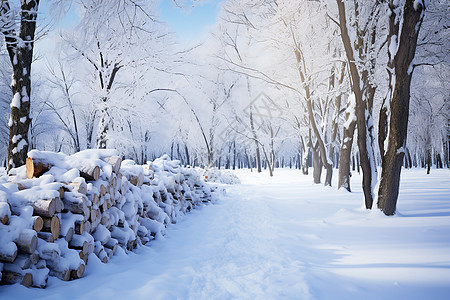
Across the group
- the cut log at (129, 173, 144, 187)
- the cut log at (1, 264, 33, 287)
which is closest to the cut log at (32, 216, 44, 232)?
the cut log at (1, 264, 33, 287)

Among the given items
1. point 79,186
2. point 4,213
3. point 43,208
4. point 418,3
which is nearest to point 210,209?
point 79,186

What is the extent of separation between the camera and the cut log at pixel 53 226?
2.58 meters

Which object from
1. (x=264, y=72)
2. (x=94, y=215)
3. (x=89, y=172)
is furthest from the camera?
(x=264, y=72)

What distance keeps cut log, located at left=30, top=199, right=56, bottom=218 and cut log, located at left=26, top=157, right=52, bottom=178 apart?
0.67 m

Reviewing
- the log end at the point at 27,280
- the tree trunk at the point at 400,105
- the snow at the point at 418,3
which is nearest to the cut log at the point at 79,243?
the log end at the point at 27,280

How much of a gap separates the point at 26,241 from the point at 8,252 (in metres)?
0.15

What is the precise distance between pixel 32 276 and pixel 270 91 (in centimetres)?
1928

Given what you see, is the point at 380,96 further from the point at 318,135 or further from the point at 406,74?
the point at 406,74

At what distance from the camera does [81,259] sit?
277cm

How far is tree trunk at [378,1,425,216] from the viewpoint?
4.53 m

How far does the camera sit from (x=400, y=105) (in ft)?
15.3

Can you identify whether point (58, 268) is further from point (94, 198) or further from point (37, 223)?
point (94, 198)

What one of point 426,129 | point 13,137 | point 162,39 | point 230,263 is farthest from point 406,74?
point 426,129

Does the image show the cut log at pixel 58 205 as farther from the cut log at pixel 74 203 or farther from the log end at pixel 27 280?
the log end at pixel 27 280
